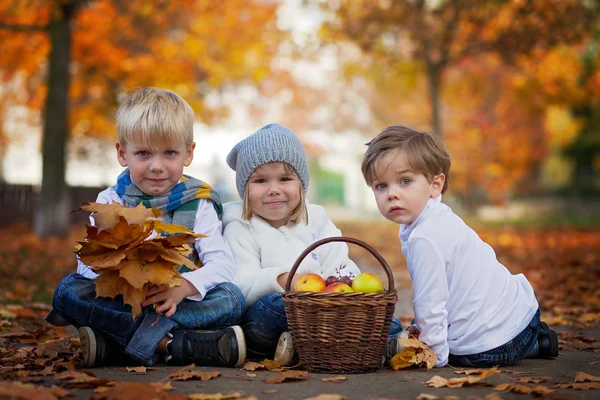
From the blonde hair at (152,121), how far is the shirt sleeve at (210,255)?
0.46m

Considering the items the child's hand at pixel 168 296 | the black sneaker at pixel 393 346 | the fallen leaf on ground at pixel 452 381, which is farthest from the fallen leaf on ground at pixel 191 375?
the fallen leaf on ground at pixel 452 381

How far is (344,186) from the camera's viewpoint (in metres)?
64.9

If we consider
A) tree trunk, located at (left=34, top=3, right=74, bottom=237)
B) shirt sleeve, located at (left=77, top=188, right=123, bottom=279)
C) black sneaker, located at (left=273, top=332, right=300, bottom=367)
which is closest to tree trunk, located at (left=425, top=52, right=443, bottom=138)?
tree trunk, located at (left=34, top=3, right=74, bottom=237)

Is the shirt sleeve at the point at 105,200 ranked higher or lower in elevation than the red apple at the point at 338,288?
higher

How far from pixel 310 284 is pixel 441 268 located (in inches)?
26.9

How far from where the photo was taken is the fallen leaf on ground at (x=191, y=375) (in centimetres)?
342

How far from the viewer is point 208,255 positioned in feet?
13.6

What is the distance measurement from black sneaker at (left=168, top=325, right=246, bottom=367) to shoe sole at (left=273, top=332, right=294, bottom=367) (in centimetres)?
19

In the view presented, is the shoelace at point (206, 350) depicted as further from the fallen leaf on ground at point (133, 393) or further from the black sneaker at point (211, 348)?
the fallen leaf on ground at point (133, 393)

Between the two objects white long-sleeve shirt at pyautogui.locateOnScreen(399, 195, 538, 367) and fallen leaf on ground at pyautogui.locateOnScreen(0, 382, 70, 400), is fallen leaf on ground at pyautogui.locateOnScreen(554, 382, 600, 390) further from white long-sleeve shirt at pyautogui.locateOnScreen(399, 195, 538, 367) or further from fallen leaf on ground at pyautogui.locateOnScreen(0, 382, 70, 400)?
fallen leaf on ground at pyautogui.locateOnScreen(0, 382, 70, 400)

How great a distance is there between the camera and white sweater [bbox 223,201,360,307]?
13.8ft

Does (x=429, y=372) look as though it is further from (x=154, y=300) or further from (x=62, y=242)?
(x=62, y=242)

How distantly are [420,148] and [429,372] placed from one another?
1.19m

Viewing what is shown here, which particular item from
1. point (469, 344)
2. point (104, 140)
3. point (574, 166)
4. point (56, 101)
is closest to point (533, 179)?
point (574, 166)
